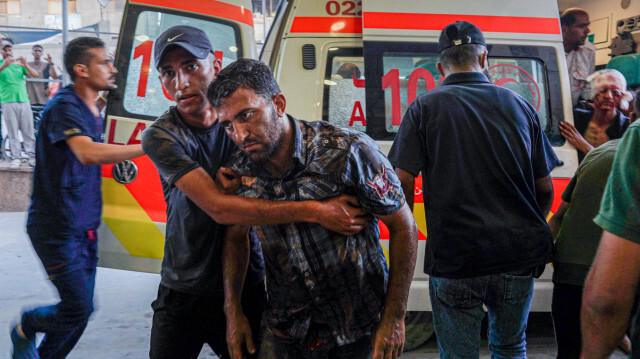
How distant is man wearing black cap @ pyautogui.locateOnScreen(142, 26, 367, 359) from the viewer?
1.74 m

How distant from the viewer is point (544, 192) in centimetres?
233

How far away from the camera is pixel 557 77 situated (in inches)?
131

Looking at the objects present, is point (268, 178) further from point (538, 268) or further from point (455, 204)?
point (538, 268)

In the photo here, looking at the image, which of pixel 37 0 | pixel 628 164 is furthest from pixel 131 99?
pixel 37 0

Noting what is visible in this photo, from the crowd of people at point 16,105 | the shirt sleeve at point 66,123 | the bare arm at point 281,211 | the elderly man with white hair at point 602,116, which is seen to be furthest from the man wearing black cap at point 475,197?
the crowd of people at point 16,105

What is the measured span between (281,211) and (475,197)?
0.92m

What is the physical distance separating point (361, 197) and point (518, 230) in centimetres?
85

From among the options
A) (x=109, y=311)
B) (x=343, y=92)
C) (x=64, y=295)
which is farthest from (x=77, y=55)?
(x=109, y=311)

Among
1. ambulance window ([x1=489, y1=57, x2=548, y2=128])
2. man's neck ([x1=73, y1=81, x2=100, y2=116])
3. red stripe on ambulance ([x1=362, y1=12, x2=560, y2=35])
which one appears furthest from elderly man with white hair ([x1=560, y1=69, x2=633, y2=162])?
man's neck ([x1=73, y1=81, x2=100, y2=116])

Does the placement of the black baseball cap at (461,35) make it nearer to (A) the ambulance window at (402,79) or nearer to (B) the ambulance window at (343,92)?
(A) the ambulance window at (402,79)

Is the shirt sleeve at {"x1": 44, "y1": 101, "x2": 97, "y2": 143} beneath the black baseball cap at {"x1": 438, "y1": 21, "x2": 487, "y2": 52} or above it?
beneath

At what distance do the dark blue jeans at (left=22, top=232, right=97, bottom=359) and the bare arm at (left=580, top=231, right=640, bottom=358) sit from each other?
7.64ft

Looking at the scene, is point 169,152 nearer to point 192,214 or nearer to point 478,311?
point 192,214

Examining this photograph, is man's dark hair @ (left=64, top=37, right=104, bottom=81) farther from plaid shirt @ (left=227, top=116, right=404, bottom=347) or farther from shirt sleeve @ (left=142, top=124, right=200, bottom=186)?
plaid shirt @ (left=227, top=116, right=404, bottom=347)
